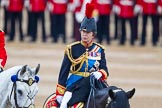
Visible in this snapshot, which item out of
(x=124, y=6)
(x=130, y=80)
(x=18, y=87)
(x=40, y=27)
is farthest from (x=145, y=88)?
(x=18, y=87)

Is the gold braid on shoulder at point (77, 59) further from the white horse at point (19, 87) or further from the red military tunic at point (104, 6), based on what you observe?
the red military tunic at point (104, 6)

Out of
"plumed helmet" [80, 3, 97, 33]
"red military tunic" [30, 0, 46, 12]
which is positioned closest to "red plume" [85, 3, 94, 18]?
"plumed helmet" [80, 3, 97, 33]

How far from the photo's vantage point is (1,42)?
441 inches

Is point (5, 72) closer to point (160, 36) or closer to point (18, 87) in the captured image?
point (18, 87)

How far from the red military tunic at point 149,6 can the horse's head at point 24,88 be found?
44.2 ft

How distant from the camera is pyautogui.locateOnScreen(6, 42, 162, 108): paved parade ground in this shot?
57.6ft

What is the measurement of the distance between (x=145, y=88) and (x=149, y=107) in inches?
83.7

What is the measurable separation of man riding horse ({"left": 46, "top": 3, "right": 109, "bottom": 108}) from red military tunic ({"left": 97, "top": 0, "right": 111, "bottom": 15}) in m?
12.2

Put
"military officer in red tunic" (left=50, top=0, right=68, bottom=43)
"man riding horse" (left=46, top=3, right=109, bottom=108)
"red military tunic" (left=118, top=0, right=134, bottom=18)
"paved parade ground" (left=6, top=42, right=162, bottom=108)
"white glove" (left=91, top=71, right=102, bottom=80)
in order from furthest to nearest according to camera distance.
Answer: "military officer in red tunic" (left=50, top=0, right=68, bottom=43), "red military tunic" (left=118, top=0, right=134, bottom=18), "paved parade ground" (left=6, top=42, right=162, bottom=108), "man riding horse" (left=46, top=3, right=109, bottom=108), "white glove" (left=91, top=71, right=102, bottom=80)

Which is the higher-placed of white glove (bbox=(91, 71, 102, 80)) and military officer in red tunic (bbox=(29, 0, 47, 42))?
white glove (bbox=(91, 71, 102, 80))

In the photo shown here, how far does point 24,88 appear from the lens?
9.98 metres

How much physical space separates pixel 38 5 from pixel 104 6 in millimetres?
1726

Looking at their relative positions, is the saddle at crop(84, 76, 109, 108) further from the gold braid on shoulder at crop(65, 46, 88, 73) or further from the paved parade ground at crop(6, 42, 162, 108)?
the paved parade ground at crop(6, 42, 162, 108)

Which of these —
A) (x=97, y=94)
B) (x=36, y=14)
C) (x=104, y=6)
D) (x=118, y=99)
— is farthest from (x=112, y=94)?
(x=36, y=14)
